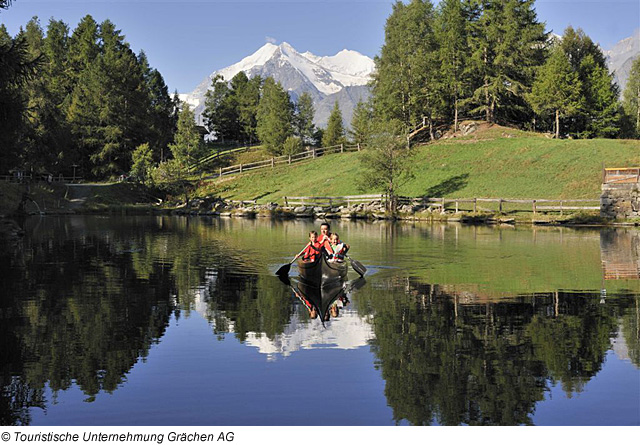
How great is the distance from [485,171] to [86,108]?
61.2 metres

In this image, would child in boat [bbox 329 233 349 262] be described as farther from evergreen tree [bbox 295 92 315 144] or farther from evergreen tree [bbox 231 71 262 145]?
evergreen tree [bbox 231 71 262 145]

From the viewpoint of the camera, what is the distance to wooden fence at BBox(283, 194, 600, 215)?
5584 cm

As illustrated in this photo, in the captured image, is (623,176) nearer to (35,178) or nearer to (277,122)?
(277,122)

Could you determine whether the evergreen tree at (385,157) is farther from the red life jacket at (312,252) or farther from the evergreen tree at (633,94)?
the evergreen tree at (633,94)

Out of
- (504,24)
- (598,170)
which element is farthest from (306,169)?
(598,170)

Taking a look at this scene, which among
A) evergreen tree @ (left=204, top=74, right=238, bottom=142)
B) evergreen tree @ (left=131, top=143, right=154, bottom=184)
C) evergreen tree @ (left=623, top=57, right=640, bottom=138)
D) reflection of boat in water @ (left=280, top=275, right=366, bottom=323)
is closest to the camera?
reflection of boat in water @ (left=280, top=275, right=366, bottom=323)

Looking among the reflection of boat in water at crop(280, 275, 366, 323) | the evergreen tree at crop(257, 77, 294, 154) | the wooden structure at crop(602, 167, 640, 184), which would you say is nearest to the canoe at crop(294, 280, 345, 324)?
the reflection of boat in water at crop(280, 275, 366, 323)

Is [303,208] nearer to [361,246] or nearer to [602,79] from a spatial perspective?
[361,246]

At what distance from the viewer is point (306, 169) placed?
3553 inches

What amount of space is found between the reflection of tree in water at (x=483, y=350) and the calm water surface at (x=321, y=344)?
0.05 meters

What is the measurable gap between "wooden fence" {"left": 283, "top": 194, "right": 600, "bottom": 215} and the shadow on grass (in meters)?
3.93

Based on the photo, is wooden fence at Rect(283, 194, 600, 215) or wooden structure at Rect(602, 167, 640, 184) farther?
wooden fence at Rect(283, 194, 600, 215)

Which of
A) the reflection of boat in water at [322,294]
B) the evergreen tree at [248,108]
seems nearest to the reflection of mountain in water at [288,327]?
the reflection of boat in water at [322,294]

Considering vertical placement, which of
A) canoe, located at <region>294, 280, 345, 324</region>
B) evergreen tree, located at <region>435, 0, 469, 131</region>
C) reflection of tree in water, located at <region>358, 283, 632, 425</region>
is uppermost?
evergreen tree, located at <region>435, 0, 469, 131</region>
